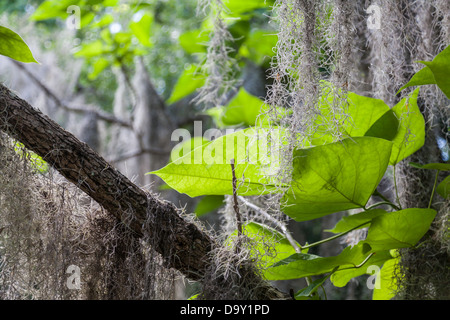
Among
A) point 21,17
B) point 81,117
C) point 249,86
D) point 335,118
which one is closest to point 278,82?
point 335,118

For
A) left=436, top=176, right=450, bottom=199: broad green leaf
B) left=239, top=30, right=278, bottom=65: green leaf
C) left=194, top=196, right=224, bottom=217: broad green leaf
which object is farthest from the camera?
left=239, top=30, right=278, bottom=65: green leaf

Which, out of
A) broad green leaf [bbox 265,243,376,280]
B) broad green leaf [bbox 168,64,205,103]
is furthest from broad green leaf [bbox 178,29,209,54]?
broad green leaf [bbox 265,243,376,280]

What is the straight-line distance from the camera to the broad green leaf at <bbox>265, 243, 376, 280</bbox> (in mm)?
526

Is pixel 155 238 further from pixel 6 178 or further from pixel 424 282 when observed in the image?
pixel 424 282

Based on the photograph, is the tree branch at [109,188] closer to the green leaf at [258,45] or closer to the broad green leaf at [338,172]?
the broad green leaf at [338,172]

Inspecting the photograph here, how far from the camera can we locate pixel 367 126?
0.60m

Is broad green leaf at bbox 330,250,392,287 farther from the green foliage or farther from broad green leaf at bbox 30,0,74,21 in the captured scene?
broad green leaf at bbox 30,0,74,21

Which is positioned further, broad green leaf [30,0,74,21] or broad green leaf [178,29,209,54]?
broad green leaf [178,29,209,54]

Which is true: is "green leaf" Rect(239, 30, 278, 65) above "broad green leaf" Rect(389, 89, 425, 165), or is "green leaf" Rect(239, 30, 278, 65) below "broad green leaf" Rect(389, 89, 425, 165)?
above

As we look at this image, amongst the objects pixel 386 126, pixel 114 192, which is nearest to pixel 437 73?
pixel 386 126

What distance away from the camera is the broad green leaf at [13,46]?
1.65 ft

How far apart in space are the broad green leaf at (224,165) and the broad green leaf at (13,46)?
20 cm

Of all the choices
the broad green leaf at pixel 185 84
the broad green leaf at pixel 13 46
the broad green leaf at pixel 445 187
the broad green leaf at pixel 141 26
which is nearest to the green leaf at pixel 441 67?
the broad green leaf at pixel 445 187

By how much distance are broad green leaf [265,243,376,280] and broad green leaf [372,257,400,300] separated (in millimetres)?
141
